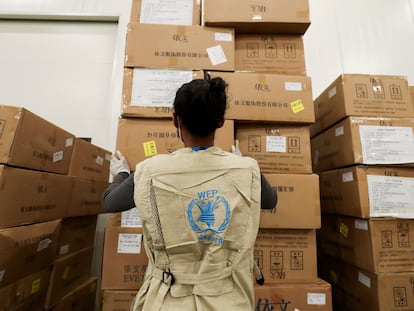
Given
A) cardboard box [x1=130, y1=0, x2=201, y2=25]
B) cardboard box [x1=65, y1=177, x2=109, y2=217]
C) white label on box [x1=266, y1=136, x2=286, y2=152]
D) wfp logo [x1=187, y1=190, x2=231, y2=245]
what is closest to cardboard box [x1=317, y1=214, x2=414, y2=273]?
white label on box [x1=266, y1=136, x2=286, y2=152]

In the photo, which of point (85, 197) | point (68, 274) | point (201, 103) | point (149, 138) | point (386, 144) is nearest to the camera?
point (201, 103)

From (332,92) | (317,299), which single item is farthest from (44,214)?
(332,92)

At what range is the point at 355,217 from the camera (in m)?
1.31

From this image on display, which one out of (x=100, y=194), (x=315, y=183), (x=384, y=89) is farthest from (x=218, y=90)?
(x=100, y=194)

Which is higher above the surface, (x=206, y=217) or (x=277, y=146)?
(x=277, y=146)

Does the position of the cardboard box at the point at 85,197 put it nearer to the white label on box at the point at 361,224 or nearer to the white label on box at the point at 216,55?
the white label on box at the point at 216,55

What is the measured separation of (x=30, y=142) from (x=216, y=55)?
91 centimetres

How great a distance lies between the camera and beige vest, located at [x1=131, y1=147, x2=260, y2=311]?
676 mm

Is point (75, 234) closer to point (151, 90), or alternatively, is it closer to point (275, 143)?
point (151, 90)

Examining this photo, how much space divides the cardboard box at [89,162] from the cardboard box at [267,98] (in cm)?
86

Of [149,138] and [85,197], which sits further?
[85,197]

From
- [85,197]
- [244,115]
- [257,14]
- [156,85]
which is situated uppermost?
[257,14]

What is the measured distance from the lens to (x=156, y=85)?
118 cm

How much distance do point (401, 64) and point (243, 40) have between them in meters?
1.61
